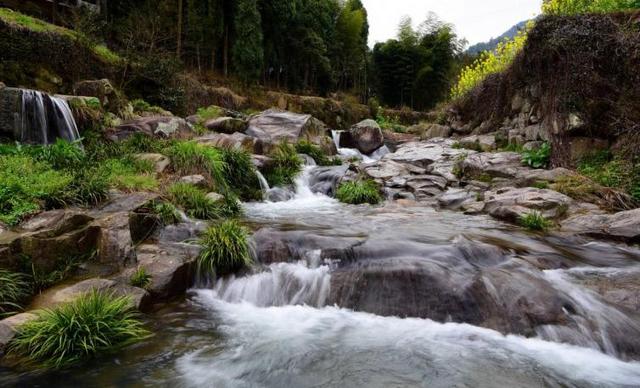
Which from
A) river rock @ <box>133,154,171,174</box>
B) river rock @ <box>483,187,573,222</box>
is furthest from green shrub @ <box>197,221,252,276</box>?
river rock @ <box>483,187,573,222</box>

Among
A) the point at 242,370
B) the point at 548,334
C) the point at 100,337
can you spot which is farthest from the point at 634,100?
the point at 100,337

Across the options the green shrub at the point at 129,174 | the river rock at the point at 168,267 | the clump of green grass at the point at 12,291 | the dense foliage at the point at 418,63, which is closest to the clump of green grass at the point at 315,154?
the green shrub at the point at 129,174

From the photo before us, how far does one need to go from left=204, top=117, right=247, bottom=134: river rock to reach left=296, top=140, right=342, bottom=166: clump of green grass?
8.26 ft

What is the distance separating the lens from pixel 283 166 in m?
12.0

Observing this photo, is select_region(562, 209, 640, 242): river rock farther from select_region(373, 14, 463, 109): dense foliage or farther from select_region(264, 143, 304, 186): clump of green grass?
select_region(373, 14, 463, 109): dense foliage

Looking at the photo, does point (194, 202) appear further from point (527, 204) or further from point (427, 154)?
point (427, 154)

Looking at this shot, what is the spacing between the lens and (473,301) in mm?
4391

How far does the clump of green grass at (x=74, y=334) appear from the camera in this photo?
11.0ft

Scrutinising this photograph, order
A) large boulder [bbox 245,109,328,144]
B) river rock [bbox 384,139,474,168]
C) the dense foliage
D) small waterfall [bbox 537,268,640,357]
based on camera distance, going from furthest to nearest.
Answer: the dense foliage
large boulder [bbox 245,109,328,144]
river rock [bbox 384,139,474,168]
small waterfall [bbox 537,268,640,357]

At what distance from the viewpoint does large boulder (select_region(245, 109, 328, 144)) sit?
586 inches

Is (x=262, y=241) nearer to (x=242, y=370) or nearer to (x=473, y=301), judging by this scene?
(x=242, y=370)

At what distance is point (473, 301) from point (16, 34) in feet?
52.1

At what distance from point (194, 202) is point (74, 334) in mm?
4035

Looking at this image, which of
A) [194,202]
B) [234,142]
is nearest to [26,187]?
[194,202]
